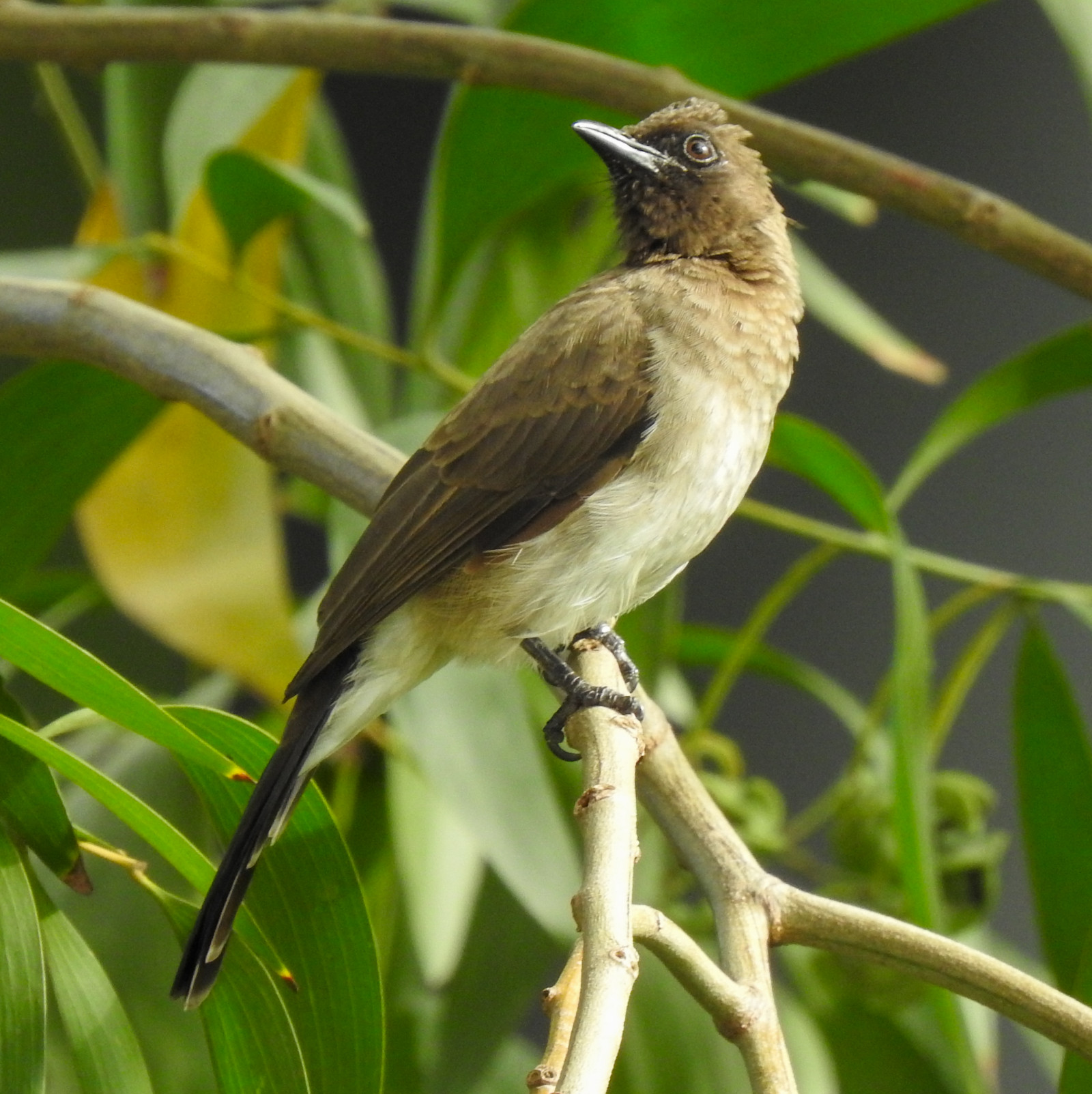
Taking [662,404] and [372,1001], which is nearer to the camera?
[372,1001]

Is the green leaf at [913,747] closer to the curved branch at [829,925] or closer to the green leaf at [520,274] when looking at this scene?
the curved branch at [829,925]

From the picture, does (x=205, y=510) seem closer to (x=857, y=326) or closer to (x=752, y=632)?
(x=752, y=632)

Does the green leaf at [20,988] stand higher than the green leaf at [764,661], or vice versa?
the green leaf at [764,661]

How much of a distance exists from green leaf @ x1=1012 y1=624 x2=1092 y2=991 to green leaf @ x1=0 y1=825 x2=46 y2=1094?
101cm

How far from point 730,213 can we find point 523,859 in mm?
742

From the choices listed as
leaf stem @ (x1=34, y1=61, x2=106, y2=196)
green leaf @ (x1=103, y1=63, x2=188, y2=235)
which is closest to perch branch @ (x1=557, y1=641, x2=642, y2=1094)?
green leaf @ (x1=103, y1=63, x2=188, y2=235)

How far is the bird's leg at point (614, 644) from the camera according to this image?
1.36 m

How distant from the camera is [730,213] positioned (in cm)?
149

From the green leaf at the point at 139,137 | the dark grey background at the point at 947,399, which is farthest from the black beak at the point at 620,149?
the dark grey background at the point at 947,399

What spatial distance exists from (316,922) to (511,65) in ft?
2.72

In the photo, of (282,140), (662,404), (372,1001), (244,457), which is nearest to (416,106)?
(282,140)

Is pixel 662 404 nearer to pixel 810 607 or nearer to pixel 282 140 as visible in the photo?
pixel 282 140

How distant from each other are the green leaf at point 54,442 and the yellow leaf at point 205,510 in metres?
0.26

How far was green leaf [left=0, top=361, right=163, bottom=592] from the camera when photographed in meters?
1.36
